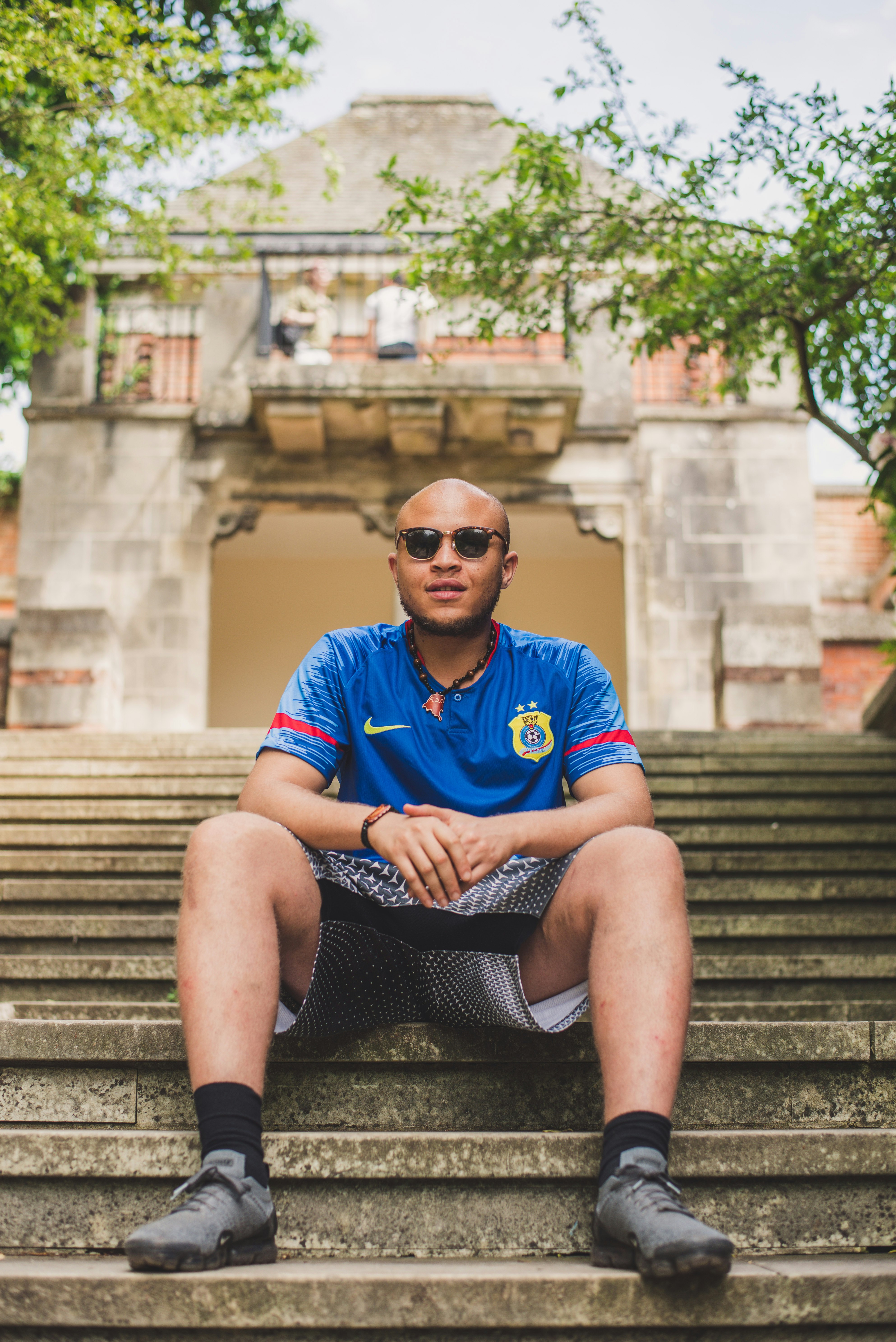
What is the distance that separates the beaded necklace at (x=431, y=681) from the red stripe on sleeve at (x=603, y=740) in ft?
0.83

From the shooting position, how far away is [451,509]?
2.16m

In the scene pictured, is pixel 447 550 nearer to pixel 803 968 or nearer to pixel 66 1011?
pixel 66 1011

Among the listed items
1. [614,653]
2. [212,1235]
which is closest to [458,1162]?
[212,1235]

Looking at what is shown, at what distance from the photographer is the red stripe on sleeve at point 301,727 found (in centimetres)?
204

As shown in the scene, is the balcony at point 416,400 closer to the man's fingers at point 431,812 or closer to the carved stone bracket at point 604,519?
the carved stone bracket at point 604,519

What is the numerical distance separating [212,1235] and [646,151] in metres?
4.30

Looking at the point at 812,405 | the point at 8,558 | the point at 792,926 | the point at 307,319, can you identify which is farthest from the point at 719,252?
the point at 8,558

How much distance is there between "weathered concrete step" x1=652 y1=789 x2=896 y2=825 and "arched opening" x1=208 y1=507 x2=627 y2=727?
726 centimetres

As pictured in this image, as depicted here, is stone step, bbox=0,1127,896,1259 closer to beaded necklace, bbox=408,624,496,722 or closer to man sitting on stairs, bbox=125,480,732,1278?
man sitting on stairs, bbox=125,480,732,1278

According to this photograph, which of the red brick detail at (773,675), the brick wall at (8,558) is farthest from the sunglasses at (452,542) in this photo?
the brick wall at (8,558)

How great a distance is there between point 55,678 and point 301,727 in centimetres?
639

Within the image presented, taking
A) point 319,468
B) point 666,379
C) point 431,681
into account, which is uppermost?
point 666,379

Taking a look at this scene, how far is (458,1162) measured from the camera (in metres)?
1.73

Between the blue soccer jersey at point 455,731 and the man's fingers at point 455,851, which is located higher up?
the blue soccer jersey at point 455,731
